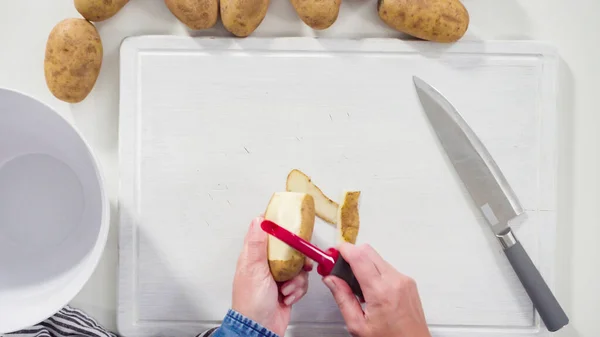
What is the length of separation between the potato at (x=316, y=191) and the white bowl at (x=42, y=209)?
0.33 meters

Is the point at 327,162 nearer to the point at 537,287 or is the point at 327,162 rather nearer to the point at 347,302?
the point at 347,302

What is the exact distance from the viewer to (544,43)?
36.5 inches

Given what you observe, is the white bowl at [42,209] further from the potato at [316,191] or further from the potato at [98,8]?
the potato at [316,191]

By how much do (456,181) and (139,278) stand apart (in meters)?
0.60

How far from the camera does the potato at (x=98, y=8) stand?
2.88 feet

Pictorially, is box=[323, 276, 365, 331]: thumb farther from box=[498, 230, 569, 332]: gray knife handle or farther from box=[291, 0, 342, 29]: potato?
box=[291, 0, 342, 29]: potato

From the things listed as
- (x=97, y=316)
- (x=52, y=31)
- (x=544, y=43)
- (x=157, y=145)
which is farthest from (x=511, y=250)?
(x=52, y=31)

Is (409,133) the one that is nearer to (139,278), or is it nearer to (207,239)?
(207,239)

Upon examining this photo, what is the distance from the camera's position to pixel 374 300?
0.83 metres

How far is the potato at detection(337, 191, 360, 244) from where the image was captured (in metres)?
0.91

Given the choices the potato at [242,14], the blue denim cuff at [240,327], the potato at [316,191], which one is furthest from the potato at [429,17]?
the blue denim cuff at [240,327]

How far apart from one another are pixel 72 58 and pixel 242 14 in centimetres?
30

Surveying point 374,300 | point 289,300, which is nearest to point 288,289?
point 289,300

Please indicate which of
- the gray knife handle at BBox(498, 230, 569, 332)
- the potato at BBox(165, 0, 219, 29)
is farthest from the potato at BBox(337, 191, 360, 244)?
the potato at BBox(165, 0, 219, 29)
